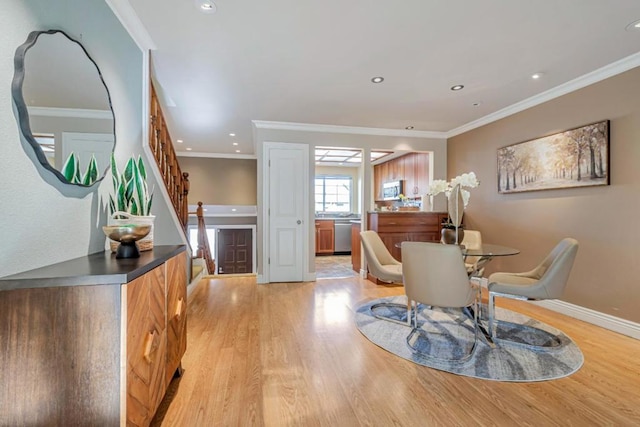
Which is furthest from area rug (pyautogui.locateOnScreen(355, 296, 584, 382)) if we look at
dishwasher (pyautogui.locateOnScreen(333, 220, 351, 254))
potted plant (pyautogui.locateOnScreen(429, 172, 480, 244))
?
dishwasher (pyautogui.locateOnScreen(333, 220, 351, 254))

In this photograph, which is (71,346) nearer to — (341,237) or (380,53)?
(380,53)

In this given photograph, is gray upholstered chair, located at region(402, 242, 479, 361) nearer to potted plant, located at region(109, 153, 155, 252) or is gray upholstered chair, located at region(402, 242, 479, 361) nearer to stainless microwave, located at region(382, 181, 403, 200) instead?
potted plant, located at region(109, 153, 155, 252)

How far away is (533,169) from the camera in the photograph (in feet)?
11.1

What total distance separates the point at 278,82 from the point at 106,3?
148 centimetres

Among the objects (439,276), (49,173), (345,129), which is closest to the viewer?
(49,173)

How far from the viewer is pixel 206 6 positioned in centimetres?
187

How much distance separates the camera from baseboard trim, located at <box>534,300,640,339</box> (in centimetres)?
252

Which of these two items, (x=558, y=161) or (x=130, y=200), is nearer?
(x=130, y=200)

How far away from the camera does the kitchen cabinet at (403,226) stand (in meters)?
4.39

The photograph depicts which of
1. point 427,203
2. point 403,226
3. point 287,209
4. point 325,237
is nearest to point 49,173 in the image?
point 287,209

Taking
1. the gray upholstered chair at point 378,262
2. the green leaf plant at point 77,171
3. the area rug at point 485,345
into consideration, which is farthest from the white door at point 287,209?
the green leaf plant at point 77,171

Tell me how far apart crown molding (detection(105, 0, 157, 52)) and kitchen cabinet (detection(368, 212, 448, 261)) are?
333 cm

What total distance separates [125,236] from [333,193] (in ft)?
22.8

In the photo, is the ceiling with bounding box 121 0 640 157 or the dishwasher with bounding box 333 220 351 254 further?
the dishwasher with bounding box 333 220 351 254
